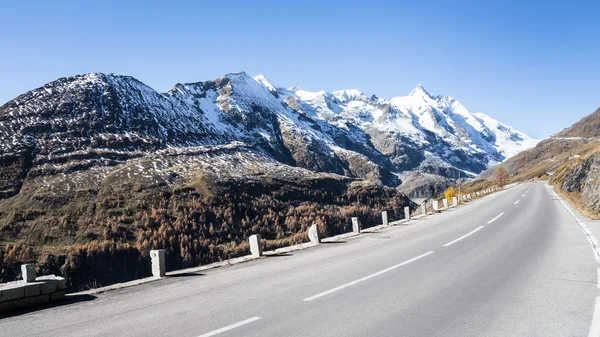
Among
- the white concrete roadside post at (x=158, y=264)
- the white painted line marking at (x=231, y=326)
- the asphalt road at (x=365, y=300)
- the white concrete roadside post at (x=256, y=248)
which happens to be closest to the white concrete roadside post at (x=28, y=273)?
the asphalt road at (x=365, y=300)

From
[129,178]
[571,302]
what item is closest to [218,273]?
[571,302]

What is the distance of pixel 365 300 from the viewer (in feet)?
28.5

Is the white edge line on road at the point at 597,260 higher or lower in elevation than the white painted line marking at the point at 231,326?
lower

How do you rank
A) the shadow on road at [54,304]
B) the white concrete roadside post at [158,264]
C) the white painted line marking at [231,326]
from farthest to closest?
the white concrete roadside post at [158,264] < the shadow on road at [54,304] < the white painted line marking at [231,326]

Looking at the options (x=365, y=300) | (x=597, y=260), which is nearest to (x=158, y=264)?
(x=365, y=300)

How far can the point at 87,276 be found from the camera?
10719cm

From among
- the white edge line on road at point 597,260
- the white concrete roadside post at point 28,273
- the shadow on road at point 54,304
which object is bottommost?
the white edge line on road at point 597,260

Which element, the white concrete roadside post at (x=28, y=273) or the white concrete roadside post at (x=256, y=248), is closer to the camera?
the white concrete roadside post at (x=28, y=273)

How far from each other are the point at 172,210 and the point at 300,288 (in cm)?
14451

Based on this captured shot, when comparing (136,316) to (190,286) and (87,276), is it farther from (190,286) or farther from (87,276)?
(87,276)

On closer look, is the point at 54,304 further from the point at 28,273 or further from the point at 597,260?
the point at 597,260

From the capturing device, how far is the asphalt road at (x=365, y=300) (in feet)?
23.2

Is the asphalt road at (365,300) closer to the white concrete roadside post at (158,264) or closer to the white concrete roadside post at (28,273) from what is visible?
the white concrete roadside post at (158,264)

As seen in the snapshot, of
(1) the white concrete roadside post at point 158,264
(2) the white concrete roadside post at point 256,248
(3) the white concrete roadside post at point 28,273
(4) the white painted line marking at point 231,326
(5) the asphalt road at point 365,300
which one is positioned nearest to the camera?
(4) the white painted line marking at point 231,326
